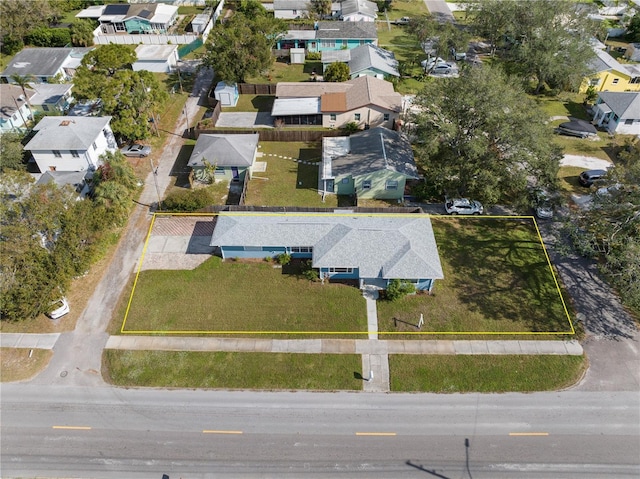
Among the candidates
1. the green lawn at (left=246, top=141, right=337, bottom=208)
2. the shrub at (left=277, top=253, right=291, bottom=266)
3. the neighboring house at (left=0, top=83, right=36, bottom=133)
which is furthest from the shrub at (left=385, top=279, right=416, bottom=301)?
the neighboring house at (left=0, top=83, right=36, bottom=133)

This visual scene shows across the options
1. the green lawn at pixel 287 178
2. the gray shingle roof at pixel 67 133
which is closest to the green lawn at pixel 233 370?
the green lawn at pixel 287 178

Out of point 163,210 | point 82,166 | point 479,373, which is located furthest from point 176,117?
point 479,373

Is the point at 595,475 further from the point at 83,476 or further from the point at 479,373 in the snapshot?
the point at 83,476

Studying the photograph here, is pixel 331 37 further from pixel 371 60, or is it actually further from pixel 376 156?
pixel 376 156

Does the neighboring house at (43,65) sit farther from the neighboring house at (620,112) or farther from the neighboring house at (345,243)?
the neighboring house at (620,112)

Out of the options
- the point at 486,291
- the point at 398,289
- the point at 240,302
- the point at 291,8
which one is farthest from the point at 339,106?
the point at 291,8

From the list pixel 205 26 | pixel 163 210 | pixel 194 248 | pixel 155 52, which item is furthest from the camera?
pixel 205 26
